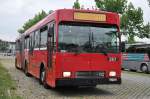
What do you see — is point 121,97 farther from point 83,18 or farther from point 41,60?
point 41,60

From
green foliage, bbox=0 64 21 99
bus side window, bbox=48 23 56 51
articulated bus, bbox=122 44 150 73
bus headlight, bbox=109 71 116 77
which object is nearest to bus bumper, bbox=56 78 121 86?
bus headlight, bbox=109 71 116 77

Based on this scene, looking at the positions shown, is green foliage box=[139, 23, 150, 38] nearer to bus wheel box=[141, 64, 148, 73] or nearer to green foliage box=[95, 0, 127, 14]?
green foliage box=[95, 0, 127, 14]

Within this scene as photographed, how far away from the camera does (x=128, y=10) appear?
183 feet

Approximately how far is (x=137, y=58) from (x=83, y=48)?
2335cm

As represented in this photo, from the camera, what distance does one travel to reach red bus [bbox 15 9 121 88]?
1614 cm

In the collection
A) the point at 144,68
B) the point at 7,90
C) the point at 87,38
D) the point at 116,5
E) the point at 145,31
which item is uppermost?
the point at 116,5

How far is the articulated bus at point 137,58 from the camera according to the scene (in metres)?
37.5

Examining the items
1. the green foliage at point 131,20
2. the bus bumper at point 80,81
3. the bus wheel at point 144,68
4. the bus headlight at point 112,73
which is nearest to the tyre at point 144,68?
the bus wheel at point 144,68

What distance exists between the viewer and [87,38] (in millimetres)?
16453

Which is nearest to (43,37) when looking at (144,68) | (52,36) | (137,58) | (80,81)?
(52,36)

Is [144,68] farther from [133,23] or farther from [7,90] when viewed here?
[7,90]

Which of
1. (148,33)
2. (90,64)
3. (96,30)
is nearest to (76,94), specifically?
(90,64)

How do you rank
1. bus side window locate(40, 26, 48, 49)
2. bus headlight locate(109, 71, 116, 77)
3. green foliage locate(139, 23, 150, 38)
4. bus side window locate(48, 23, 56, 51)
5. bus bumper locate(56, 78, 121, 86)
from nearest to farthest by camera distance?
bus bumper locate(56, 78, 121, 86) → bus side window locate(48, 23, 56, 51) → bus headlight locate(109, 71, 116, 77) → bus side window locate(40, 26, 48, 49) → green foliage locate(139, 23, 150, 38)

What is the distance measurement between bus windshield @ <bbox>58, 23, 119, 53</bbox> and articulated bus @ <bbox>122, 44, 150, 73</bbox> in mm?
20153
